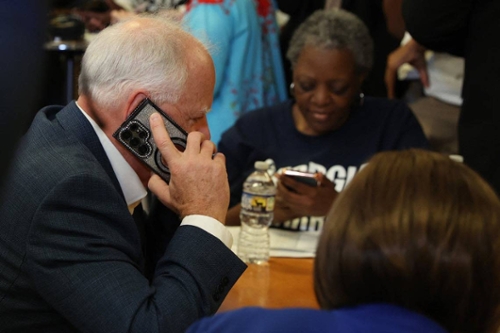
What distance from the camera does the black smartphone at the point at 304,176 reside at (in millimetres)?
2301

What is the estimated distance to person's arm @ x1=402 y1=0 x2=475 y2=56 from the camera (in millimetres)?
2174

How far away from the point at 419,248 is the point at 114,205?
65 cm

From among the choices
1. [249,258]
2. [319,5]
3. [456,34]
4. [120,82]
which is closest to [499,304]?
[120,82]

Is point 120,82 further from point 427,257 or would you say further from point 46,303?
point 427,257

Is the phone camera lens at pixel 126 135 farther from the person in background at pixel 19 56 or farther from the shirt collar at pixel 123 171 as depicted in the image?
the person in background at pixel 19 56

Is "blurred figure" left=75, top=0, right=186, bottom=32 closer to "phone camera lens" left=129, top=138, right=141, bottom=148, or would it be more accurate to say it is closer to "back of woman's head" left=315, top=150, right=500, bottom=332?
"phone camera lens" left=129, top=138, right=141, bottom=148

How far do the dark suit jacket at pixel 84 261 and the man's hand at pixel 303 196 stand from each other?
879 millimetres

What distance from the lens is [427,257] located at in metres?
0.91

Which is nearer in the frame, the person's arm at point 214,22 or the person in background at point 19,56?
the person in background at point 19,56

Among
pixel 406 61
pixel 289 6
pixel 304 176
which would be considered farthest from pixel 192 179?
pixel 289 6

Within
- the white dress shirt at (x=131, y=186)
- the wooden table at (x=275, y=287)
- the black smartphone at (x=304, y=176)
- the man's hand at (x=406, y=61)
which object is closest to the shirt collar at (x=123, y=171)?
the white dress shirt at (x=131, y=186)

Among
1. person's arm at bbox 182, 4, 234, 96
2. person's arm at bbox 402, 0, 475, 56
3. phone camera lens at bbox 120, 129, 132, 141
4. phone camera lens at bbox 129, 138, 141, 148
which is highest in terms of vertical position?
person's arm at bbox 402, 0, 475, 56

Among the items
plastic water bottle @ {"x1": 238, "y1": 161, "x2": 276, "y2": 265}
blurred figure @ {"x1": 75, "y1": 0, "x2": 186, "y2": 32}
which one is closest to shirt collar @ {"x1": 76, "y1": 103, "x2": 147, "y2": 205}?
plastic water bottle @ {"x1": 238, "y1": 161, "x2": 276, "y2": 265}

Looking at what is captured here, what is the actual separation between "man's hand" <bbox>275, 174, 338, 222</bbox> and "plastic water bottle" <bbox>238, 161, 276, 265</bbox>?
0.18 feet
